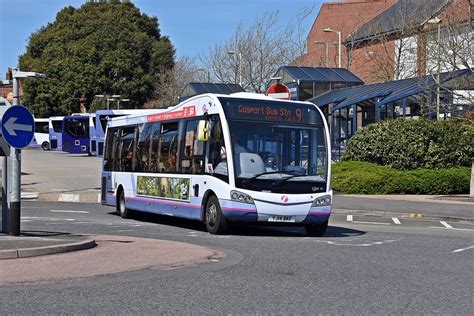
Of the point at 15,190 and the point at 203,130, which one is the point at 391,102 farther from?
the point at 15,190

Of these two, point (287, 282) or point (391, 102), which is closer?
point (287, 282)

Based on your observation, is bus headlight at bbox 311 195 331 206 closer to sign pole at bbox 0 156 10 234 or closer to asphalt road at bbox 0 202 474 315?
asphalt road at bbox 0 202 474 315

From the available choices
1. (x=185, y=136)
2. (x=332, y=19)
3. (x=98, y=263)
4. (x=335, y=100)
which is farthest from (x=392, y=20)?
(x=98, y=263)

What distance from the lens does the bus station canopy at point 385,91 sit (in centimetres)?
3403

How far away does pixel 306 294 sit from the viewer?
9.21 metres

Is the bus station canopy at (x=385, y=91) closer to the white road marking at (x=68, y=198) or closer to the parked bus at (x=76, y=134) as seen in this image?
the white road marking at (x=68, y=198)

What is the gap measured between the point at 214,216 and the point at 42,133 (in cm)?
6473

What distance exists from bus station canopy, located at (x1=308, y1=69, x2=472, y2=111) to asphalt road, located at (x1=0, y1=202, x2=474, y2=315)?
58.8 feet

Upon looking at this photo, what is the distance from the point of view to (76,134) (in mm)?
65562

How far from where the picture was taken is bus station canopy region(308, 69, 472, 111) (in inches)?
1340

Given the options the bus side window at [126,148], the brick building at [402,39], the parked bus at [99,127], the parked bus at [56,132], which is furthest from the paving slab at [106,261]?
the parked bus at [56,132]

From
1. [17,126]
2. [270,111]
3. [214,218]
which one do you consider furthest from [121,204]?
[17,126]

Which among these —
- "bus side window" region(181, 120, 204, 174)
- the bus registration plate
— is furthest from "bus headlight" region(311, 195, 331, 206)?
"bus side window" region(181, 120, 204, 174)

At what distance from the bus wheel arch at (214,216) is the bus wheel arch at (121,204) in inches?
195
